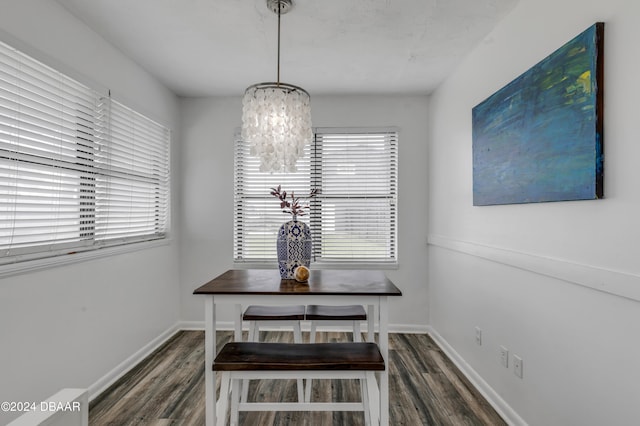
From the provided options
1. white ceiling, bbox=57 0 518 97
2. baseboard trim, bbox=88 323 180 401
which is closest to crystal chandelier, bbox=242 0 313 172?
white ceiling, bbox=57 0 518 97

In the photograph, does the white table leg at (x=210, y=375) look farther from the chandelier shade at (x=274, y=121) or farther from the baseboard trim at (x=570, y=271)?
the baseboard trim at (x=570, y=271)

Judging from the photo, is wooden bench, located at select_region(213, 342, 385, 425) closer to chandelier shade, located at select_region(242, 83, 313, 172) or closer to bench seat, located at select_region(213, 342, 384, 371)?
bench seat, located at select_region(213, 342, 384, 371)

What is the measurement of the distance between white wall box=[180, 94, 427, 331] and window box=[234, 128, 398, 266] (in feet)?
0.37

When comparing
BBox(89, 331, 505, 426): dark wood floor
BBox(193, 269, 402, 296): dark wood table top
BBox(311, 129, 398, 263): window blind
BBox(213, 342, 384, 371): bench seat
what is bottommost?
BBox(89, 331, 505, 426): dark wood floor

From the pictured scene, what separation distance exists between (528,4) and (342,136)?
2.05 meters

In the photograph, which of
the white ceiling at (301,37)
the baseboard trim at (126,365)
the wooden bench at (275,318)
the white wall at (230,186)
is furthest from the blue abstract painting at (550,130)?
the baseboard trim at (126,365)

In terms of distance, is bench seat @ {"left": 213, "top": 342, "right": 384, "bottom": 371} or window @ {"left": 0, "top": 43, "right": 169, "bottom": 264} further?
window @ {"left": 0, "top": 43, "right": 169, "bottom": 264}

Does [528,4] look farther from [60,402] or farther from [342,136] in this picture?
[60,402]

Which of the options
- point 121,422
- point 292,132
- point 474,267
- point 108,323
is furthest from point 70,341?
point 474,267

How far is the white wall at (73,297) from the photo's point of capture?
1.82 meters

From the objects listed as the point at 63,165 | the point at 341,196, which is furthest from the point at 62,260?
the point at 341,196

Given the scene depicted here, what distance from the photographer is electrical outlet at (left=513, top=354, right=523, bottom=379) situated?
2.02 m

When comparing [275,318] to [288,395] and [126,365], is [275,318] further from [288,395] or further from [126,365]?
[126,365]

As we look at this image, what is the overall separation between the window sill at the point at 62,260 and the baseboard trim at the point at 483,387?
282 centimetres
